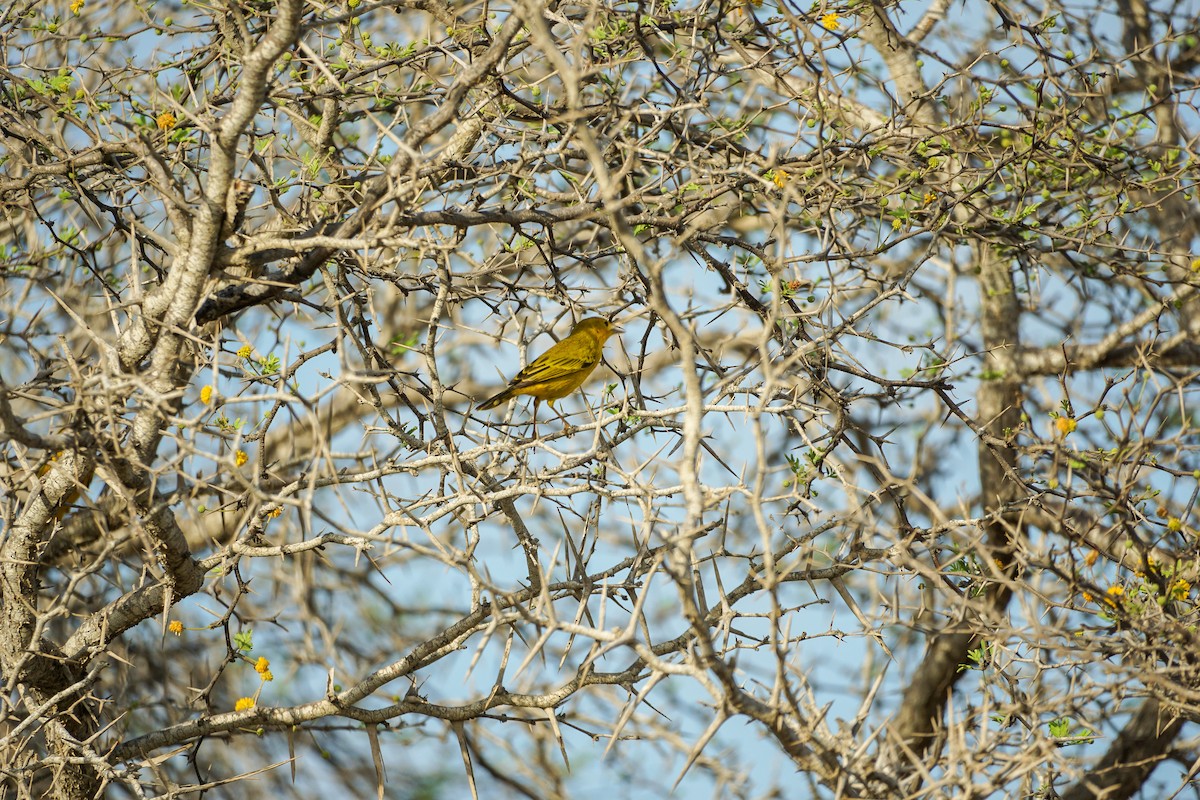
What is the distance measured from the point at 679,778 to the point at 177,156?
10.4 ft

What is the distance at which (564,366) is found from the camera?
689 centimetres

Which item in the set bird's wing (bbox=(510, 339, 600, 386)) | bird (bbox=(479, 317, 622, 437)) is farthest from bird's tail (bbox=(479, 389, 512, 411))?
bird's wing (bbox=(510, 339, 600, 386))

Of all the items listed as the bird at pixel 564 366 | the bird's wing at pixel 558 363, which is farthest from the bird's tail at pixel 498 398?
the bird's wing at pixel 558 363

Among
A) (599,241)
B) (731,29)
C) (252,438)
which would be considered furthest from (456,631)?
(731,29)

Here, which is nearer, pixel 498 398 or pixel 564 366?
pixel 498 398

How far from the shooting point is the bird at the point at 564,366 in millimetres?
6543

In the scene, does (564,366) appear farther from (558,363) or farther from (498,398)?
(498,398)

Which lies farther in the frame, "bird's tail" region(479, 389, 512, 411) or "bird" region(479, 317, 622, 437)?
"bird" region(479, 317, 622, 437)

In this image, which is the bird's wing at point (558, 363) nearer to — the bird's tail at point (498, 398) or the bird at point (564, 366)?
the bird at point (564, 366)

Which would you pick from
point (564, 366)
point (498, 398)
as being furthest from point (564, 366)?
point (498, 398)

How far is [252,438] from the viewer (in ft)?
13.5

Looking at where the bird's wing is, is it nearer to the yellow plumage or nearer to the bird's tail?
the yellow plumage

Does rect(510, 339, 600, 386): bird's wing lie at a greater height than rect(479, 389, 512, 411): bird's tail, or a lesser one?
greater

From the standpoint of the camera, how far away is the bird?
6543mm
